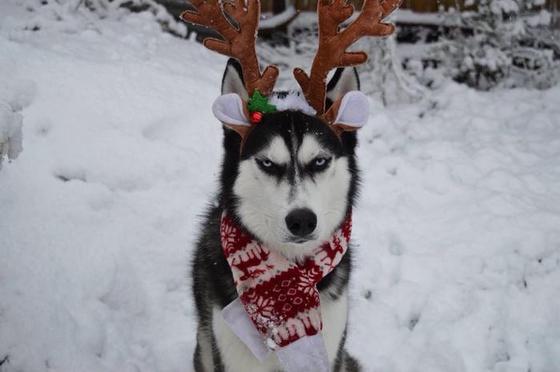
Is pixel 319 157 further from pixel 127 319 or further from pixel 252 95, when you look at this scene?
pixel 127 319

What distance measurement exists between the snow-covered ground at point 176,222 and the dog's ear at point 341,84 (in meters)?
1.52

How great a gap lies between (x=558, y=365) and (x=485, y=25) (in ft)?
14.6

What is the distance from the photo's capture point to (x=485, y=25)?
21.2 ft

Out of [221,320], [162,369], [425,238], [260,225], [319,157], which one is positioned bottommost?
[162,369]

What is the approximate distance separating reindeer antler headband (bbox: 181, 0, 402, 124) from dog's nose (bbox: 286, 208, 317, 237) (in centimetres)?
49

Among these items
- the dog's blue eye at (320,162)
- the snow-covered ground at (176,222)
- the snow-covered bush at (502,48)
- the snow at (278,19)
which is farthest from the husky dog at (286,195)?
the snow at (278,19)

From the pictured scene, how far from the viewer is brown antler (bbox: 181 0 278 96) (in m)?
2.35

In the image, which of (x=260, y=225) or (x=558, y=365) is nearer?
(x=260, y=225)

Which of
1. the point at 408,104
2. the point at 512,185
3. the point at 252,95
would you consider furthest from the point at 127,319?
the point at 408,104

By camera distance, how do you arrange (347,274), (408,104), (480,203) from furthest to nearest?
(408,104), (480,203), (347,274)

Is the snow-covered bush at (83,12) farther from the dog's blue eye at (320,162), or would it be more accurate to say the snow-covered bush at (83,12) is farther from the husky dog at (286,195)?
the dog's blue eye at (320,162)

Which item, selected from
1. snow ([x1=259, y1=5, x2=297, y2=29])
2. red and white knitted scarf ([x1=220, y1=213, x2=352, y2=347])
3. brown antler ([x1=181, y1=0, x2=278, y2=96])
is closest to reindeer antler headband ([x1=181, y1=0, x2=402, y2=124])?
brown antler ([x1=181, y1=0, x2=278, y2=96])

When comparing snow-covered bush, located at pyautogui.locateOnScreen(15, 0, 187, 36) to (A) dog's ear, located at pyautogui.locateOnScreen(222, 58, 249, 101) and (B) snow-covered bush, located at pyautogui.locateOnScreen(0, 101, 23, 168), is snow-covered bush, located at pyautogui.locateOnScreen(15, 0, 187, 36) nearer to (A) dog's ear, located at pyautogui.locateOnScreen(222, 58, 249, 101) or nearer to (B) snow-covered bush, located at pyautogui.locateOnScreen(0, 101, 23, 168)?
(B) snow-covered bush, located at pyautogui.locateOnScreen(0, 101, 23, 168)

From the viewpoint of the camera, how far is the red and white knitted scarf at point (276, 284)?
2379mm
